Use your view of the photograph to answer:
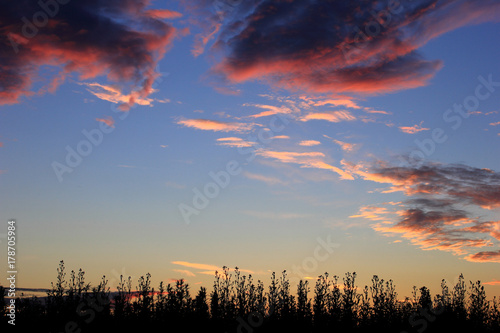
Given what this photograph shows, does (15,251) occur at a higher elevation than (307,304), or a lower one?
higher

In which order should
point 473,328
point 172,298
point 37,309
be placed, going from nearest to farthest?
1. point 473,328
2. point 37,309
3. point 172,298

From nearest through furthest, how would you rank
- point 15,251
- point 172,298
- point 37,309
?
point 15,251 → point 37,309 → point 172,298

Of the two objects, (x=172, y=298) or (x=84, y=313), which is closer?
(x=84, y=313)

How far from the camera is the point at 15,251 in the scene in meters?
29.6

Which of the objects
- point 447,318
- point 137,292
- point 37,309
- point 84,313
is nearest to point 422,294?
point 447,318

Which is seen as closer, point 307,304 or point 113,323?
point 113,323

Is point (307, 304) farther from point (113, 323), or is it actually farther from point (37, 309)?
point (37, 309)

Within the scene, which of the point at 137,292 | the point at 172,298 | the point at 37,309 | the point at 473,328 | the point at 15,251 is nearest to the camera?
the point at 15,251

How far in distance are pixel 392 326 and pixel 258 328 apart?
18.1 metres

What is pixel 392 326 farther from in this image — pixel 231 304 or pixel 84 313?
pixel 84 313

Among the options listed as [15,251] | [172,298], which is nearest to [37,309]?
[172,298]

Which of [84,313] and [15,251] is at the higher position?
[15,251]

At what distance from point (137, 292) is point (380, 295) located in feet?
137

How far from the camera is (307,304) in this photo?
74.1 metres
